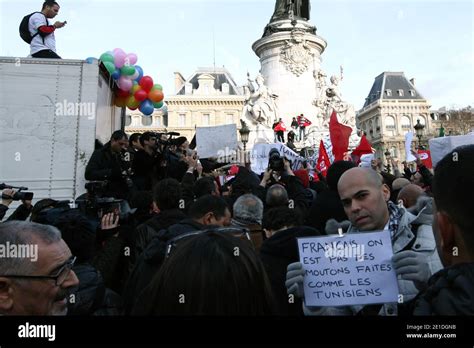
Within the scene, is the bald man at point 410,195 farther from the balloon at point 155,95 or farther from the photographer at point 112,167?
the balloon at point 155,95

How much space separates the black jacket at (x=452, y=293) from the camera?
5.04 feet

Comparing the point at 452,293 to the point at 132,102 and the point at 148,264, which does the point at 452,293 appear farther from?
the point at 132,102

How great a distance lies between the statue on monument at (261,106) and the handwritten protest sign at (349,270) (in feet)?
64.6

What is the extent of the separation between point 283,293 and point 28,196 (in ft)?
9.93

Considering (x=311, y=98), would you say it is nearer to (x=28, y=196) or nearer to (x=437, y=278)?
(x=28, y=196)

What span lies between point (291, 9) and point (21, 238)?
23721mm

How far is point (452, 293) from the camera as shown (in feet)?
5.14

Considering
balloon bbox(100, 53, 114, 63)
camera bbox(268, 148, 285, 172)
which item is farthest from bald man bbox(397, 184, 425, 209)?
balloon bbox(100, 53, 114, 63)

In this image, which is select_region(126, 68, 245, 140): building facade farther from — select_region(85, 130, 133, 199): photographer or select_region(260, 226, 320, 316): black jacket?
select_region(260, 226, 320, 316): black jacket

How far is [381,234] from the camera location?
2303mm

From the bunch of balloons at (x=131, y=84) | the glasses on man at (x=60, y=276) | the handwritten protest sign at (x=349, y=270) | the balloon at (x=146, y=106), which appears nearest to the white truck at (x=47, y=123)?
the bunch of balloons at (x=131, y=84)

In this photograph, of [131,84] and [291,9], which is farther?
[291,9]

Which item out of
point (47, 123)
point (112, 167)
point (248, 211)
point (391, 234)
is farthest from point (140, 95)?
point (391, 234)

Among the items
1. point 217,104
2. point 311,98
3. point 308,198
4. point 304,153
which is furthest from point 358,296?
point 217,104
